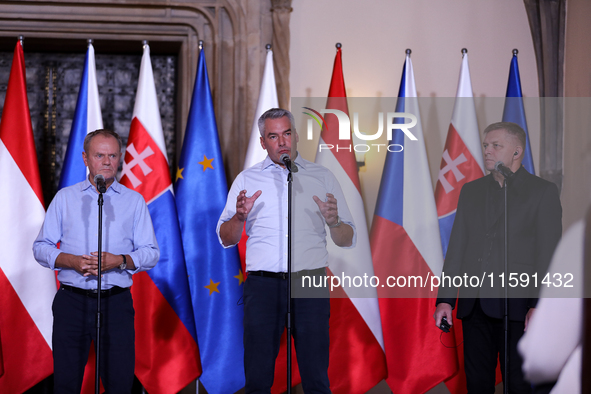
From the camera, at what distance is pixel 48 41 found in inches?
157

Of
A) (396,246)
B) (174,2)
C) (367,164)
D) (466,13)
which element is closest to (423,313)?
(396,246)

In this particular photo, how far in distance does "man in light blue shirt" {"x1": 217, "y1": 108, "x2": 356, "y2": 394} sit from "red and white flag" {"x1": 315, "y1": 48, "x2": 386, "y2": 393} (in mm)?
680

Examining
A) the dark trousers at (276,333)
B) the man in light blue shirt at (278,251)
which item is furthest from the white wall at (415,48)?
the dark trousers at (276,333)

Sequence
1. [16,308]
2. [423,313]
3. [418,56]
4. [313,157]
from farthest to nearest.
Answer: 1. [418,56]
2. [313,157]
3. [423,313]
4. [16,308]

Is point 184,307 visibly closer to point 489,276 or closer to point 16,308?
point 16,308

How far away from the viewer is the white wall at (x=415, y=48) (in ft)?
13.3

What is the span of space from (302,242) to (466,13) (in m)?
2.54

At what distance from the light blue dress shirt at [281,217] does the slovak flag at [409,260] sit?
0.82 metres

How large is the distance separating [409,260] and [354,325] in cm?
55

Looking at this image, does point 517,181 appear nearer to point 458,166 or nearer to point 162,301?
point 458,166

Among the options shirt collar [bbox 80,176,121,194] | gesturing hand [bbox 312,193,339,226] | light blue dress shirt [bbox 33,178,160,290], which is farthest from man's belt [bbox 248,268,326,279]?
shirt collar [bbox 80,176,121,194]

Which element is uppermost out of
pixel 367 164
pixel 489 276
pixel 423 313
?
pixel 367 164

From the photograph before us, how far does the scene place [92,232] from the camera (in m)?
2.69

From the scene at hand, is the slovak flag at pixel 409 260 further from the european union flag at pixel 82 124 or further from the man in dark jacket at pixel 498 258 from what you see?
the european union flag at pixel 82 124
